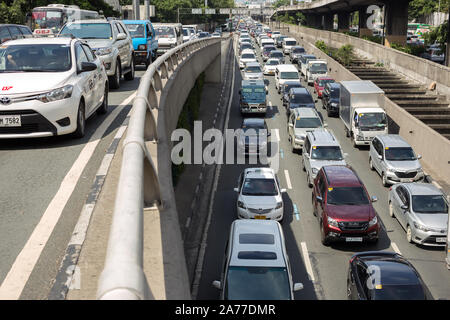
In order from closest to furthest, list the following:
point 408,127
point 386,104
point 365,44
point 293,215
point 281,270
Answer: point 281,270 → point 293,215 → point 408,127 → point 386,104 → point 365,44

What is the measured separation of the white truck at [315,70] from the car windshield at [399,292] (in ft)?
125

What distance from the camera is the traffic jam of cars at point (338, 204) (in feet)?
45.1

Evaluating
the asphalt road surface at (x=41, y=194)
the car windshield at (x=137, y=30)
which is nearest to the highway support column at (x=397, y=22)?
the car windshield at (x=137, y=30)

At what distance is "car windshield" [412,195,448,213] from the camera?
2008cm

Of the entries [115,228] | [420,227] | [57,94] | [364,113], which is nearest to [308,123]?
[364,113]

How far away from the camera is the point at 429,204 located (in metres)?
20.3

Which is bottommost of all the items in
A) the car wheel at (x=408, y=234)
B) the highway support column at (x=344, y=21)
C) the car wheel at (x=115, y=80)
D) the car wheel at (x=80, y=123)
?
the car wheel at (x=408, y=234)

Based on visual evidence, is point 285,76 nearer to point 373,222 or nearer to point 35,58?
point 373,222

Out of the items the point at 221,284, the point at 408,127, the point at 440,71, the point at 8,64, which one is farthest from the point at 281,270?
the point at 440,71

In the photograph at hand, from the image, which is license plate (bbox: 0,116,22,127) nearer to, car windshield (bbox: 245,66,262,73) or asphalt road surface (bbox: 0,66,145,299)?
asphalt road surface (bbox: 0,66,145,299)

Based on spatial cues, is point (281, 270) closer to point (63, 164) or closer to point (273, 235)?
point (273, 235)

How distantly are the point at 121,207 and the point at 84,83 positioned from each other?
7454mm

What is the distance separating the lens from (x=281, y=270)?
45.2 feet

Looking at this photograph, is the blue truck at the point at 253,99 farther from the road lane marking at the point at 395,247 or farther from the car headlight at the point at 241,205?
the road lane marking at the point at 395,247
